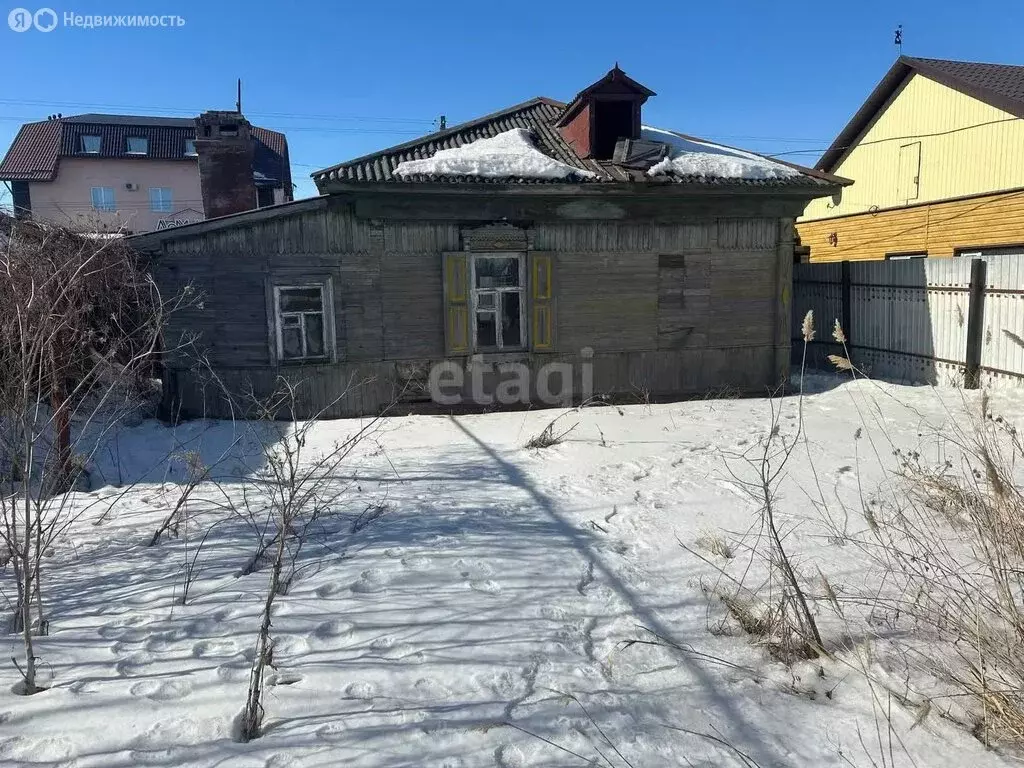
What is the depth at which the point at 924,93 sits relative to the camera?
1564 cm

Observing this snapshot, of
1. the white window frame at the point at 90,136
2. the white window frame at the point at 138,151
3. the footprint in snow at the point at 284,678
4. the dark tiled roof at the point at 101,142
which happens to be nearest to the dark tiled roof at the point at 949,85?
the footprint in snow at the point at 284,678

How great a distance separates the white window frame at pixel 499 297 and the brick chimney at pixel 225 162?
4.50 m

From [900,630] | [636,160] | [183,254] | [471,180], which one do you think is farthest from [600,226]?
[900,630]

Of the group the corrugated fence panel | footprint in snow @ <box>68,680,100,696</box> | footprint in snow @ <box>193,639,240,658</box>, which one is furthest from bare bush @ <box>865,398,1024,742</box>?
the corrugated fence panel

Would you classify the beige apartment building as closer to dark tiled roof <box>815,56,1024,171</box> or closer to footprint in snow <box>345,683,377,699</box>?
dark tiled roof <box>815,56,1024,171</box>

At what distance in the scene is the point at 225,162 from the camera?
36.3ft

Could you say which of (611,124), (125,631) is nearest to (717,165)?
(611,124)

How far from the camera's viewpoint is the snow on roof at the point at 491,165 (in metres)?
8.72

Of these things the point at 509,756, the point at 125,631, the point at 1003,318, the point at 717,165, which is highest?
the point at 717,165

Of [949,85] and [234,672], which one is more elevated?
[949,85]

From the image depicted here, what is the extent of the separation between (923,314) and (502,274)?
6.42 metres

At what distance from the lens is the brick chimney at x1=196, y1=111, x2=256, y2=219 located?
1101 cm

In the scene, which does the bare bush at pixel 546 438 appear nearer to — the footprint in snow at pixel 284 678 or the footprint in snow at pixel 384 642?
the footprint in snow at pixel 384 642

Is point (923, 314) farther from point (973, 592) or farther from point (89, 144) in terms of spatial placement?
point (89, 144)
